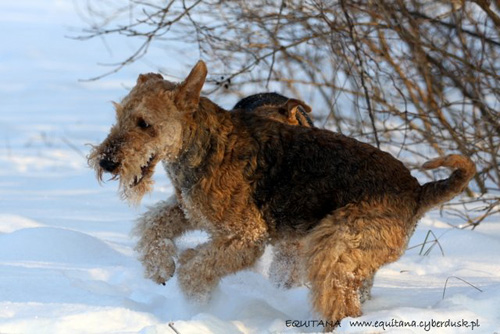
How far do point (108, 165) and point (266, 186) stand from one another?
36.3 inches

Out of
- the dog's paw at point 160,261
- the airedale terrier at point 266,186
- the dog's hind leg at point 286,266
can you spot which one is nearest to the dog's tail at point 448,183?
the airedale terrier at point 266,186

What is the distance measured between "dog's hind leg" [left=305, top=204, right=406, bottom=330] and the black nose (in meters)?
1.13

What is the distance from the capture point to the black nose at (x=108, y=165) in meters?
4.09

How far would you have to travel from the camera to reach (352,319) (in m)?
4.02

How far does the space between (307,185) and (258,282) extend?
0.98m

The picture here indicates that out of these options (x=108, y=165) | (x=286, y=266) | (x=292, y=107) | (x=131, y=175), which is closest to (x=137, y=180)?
(x=131, y=175)

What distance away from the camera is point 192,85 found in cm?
436

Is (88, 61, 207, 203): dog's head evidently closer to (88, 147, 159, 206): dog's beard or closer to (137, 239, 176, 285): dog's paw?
(88, 147, 159, 206): dog's beard

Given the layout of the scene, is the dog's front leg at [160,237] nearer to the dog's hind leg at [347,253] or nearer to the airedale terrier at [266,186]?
the airedale terrier at [266,186]

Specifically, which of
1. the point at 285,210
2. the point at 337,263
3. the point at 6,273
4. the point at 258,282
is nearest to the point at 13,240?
the point at 6,273

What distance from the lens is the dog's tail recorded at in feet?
13.4

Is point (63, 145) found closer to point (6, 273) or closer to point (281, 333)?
point (6, 273)

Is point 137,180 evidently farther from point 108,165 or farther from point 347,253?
point 347,253

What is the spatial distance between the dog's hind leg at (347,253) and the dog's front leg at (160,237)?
0.87 metres
